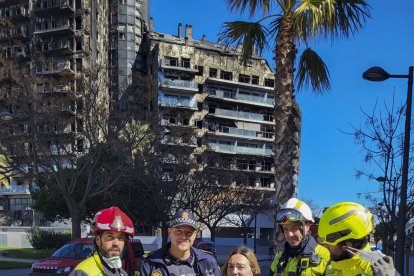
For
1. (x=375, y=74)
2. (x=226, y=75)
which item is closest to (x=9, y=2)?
(x=226, y=75)

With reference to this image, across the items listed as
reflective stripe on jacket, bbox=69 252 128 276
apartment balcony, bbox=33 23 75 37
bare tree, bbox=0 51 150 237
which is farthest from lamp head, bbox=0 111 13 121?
A: apartment balcony, bbox=33 23 75 37

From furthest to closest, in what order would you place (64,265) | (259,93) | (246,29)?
(259,93)
(64,265)
(246,29)

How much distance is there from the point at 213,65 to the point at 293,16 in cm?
7597

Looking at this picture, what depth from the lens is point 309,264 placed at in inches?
143

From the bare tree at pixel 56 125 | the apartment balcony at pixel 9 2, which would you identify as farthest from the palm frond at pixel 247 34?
the apartment balcony at pixel 9 2

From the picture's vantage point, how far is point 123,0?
8119 cm

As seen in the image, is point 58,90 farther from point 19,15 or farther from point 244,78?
point 244,78

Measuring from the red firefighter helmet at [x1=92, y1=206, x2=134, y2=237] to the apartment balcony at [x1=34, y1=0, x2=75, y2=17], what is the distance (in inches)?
2872

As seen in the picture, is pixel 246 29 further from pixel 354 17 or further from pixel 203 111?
pixel 203 111

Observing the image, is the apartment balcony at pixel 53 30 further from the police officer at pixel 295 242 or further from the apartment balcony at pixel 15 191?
the police officer at pixel 295 242

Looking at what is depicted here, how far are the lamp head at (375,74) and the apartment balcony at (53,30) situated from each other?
65852mm

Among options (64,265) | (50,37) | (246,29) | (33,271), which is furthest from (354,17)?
(50,37)

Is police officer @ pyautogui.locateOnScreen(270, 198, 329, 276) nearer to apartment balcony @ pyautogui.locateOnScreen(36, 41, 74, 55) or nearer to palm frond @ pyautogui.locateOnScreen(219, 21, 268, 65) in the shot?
palm frond @ pyautogui.locateOnScreen(219, 21, 268, 65)

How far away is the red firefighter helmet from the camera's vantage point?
3.40 meters
